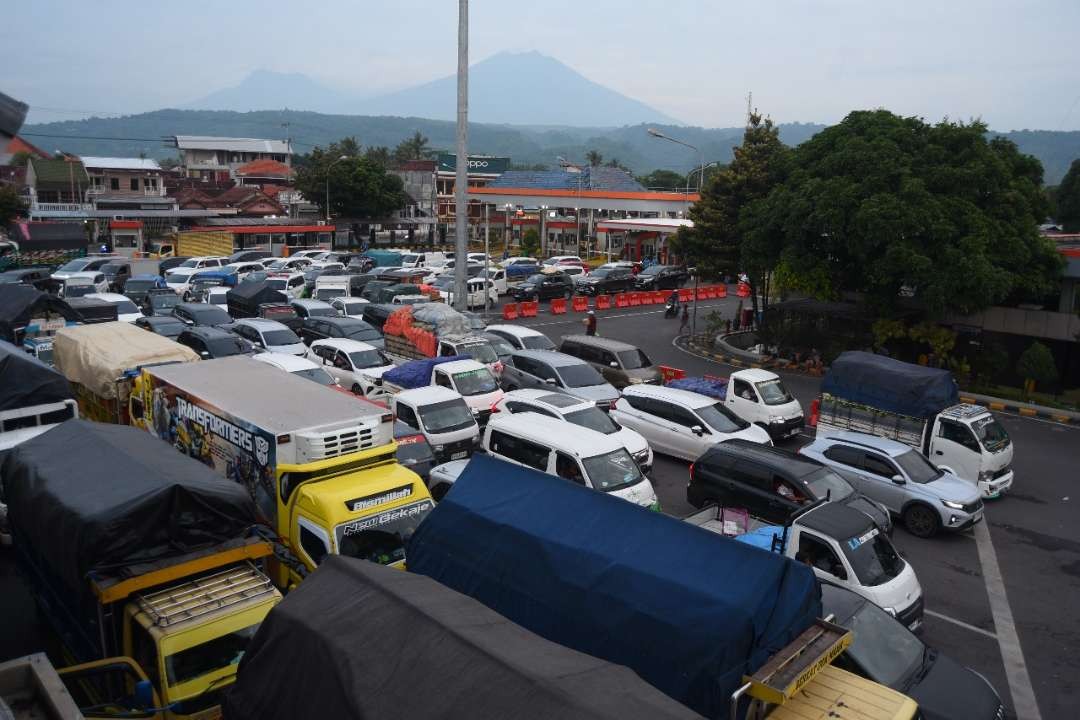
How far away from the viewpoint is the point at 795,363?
25812 mm

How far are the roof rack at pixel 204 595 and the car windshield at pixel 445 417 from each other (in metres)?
7.36

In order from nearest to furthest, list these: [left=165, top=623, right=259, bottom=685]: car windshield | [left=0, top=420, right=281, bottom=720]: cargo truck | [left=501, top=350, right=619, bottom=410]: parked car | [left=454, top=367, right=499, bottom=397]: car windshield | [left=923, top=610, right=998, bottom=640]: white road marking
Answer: [left=165, top=623, right=259, bottom=685]: car windshield → [left=0, top=420, right=281, bottom=720]: cargo truck → [left=923, top=610, right=998, bottom=640]: white road marking → [left=454, top=367, right=499, bottom=397]: car windshield → [left=501, top=350, right=619, bottom=410]: parked car

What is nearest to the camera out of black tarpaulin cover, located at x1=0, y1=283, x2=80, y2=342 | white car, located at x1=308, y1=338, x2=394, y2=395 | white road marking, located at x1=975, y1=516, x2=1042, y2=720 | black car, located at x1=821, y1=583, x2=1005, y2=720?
black car, located at x1=821, y1=583, x2=1005, y2=720

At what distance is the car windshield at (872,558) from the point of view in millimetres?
9789

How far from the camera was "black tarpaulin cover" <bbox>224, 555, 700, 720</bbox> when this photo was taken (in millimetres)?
4645

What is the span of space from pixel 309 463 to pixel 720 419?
913cm

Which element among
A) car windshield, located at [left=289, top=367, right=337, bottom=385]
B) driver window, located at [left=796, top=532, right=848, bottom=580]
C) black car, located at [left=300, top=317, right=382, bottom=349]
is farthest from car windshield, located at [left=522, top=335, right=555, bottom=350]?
driver window, located at [left=796, top=532, right=848, bottom=580]

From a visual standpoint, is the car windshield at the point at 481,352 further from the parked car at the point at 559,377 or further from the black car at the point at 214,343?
the black car at the point at 214,343

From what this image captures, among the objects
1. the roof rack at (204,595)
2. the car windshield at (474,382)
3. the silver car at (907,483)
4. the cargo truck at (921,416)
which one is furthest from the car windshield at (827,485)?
the roof rack at (204,595)

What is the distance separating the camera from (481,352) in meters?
20.6

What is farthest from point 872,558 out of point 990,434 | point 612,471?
point 990,434

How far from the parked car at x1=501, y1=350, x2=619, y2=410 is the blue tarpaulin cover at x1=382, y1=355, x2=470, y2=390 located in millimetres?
1760

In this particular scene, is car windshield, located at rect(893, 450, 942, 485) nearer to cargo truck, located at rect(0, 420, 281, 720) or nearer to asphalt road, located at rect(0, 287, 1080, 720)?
asphalt road, located at rect(0, 287, 1080, 720)

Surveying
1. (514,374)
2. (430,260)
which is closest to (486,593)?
(514,374)
